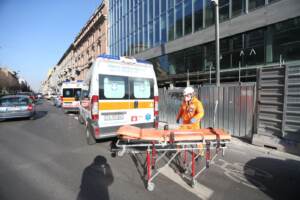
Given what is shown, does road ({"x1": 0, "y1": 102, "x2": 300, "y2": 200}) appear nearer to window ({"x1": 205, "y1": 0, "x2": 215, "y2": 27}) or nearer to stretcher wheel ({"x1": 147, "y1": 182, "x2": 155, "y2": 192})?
stretcher wheel ({"x1": 147, "y1": 182, "x2": 155, "y2": 192})

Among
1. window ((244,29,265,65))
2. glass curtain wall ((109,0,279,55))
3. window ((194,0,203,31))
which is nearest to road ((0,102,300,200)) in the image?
window ((244,29,265,65))

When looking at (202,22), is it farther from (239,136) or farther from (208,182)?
(208,182)

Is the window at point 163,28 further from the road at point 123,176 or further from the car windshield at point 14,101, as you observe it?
the road at point 123,176

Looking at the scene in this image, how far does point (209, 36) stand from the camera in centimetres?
1231

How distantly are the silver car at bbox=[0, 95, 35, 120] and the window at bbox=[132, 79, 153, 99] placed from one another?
891cm

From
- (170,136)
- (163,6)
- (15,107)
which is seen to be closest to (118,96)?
(170,136)

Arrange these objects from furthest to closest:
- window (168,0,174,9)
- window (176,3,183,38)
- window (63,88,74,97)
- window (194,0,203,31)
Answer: window (63,88,74,97)
window (168,0,174,9)
window (176,3,183,38)
window (194,0,203,31)

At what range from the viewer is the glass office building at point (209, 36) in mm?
9094

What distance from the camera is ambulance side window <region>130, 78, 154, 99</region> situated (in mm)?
6199

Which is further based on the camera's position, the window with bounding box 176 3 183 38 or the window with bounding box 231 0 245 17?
the window with bounding box 176 3 183 38

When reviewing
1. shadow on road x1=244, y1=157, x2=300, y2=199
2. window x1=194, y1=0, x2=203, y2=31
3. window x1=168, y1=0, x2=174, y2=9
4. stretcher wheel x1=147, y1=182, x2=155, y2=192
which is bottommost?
shadow on road x1=244, y1=157, x2=300, y2=199

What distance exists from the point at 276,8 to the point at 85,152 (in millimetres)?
10726

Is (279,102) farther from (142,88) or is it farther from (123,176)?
(123,176)

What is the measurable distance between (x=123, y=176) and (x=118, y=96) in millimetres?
2610
